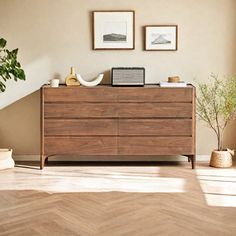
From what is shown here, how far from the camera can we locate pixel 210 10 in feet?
18.2

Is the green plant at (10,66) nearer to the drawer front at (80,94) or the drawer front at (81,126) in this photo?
the drawer front at (80,94)

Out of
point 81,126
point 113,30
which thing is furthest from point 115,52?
point 81,126

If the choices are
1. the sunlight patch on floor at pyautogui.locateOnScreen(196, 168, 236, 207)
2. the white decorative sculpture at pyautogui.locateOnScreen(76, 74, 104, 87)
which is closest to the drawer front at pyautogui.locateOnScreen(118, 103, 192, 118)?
the white decorative sculpture at pyautogui.locateOnScreen(76, 74, 104, 87)

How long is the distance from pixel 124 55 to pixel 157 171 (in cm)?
135

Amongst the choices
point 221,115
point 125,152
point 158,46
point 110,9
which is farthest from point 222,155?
point 110,9

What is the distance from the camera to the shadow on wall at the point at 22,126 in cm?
570

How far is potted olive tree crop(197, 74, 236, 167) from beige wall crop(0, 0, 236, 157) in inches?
5.8

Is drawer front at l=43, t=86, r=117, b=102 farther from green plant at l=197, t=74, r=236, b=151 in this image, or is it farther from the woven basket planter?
the woven basket planter

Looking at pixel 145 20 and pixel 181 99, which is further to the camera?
pixel 145 20

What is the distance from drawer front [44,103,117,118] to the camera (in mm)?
5219

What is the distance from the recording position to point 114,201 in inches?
157

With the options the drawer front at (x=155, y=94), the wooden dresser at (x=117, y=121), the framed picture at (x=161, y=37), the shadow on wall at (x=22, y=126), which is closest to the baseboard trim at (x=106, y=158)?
the shadow on wall at (x=22, y=126)

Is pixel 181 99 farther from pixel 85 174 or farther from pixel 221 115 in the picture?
pixel 85 174

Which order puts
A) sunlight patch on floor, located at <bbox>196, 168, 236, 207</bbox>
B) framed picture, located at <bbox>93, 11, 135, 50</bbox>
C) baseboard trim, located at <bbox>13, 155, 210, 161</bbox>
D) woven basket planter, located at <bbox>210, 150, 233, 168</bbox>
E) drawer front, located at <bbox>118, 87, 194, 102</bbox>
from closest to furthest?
sunlight patch on floor, located at <bbox>196, 168, 236, 207</bbox>
drawer front, located at <bbox>118, 87, 194, 102</bbox>
woven basket planter, located at <bbox>210, 150, 233, 168</bbox>
framed picture, located at <bbox>93, 11, 135, 50</bbox>
baseboard trim, located at <bbox>13, 155, 210, 161</bbox>
